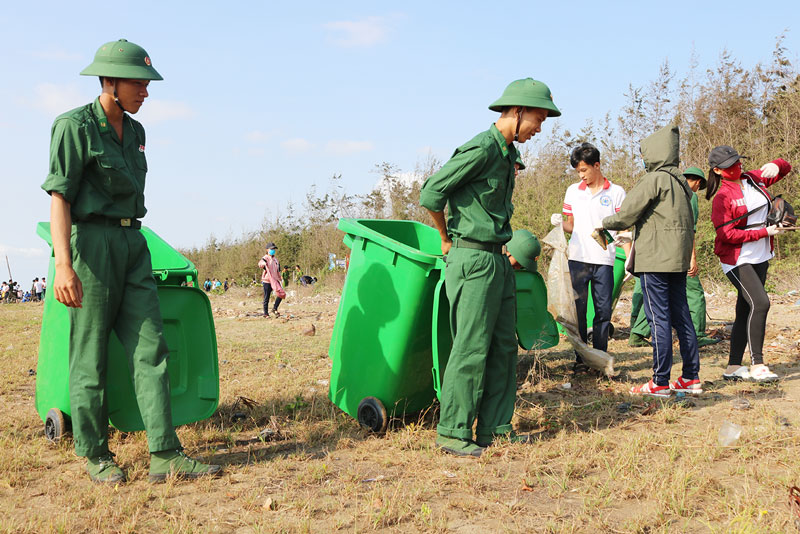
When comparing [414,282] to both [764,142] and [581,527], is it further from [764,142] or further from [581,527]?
[764,142]

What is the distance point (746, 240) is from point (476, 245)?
2.59 metres

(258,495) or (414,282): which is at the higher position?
(414,282)

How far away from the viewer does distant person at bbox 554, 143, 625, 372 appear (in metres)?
5.59

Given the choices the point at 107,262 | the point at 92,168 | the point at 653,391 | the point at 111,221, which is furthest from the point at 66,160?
the point at 653,391

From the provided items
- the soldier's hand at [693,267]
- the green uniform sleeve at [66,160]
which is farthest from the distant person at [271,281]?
the green uniform sleeve at [66,160]

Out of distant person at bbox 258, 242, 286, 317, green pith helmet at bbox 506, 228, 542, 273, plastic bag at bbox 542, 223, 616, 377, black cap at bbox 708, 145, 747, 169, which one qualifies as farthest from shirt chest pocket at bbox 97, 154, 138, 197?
distant person at bbox 258, 242, 286, 317

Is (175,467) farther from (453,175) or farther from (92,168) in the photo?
(453,175)

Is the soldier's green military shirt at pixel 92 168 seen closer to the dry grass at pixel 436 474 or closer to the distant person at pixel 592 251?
the dry grass at pixel 436 474

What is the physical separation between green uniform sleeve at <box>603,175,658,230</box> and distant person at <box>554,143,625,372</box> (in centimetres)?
86

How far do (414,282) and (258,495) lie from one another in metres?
1.47

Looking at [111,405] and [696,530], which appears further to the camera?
[111,405]

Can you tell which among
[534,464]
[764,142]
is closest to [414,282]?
[534,464]

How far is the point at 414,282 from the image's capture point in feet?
12.6

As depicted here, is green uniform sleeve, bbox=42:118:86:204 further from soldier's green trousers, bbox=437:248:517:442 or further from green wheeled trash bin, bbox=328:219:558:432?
soldier's green trousers, bbox=437:248:517:442
